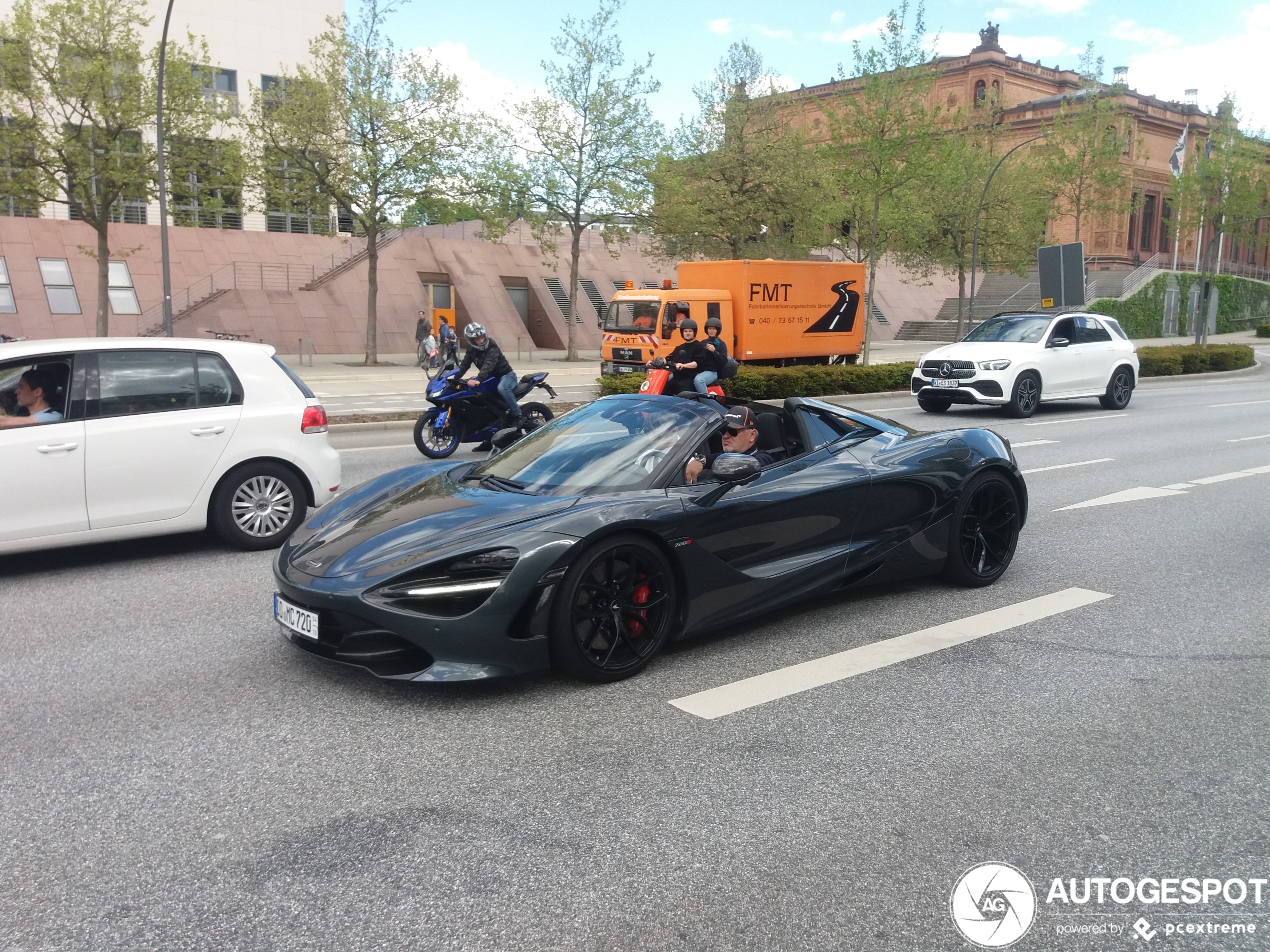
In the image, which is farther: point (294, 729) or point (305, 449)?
point (305, 449)

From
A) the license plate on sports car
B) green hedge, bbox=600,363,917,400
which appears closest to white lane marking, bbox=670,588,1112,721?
the license plate on sports car

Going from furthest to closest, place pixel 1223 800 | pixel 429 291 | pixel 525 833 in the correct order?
pixel 429 291 < pixel 1223 800 < pixel 525 833

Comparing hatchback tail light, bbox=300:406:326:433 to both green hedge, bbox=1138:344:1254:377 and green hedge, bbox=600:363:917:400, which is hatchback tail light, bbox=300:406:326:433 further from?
green hedge, bbox=1138:344:1254:377

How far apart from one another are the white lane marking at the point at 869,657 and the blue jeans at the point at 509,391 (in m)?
7.31

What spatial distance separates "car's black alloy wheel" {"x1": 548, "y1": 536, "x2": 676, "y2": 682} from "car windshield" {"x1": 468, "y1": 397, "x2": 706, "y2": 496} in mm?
432

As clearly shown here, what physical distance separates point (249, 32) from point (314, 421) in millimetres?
45250

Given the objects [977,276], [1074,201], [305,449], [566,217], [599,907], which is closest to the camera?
[599,907]

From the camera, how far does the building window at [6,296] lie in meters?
31.9

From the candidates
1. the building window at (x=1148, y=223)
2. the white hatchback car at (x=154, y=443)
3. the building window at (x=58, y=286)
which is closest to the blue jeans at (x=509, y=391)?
the white hatchback car at (x=154, y=443)

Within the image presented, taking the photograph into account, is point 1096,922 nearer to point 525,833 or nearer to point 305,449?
point 525,833

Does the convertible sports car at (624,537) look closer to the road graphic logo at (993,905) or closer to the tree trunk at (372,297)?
the road graphic logo at (993,905)

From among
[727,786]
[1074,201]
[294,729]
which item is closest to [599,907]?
[727,786]

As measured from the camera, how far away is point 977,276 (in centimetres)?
5938

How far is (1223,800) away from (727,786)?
1.72m
